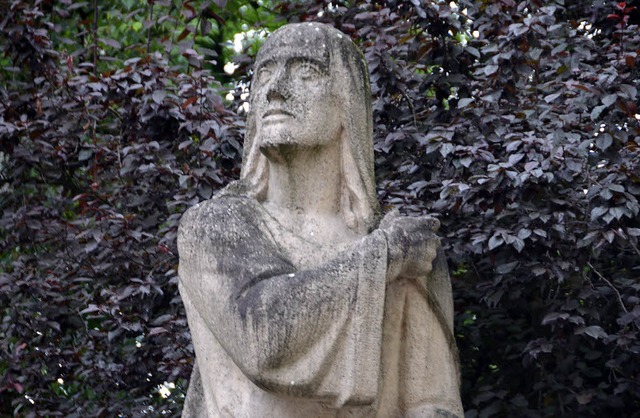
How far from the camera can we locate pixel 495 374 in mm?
8453

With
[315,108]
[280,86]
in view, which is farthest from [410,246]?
[280,86]

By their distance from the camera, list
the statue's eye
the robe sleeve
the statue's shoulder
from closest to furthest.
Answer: the robe sleeve
the statue's shoulder
the statue's eye

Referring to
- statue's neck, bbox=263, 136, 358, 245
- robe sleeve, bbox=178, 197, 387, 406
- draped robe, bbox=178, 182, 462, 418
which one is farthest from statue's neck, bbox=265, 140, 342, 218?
robe sleeve, bbox=178, 197, 387, 406

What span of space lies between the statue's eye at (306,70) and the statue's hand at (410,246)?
2.07ft

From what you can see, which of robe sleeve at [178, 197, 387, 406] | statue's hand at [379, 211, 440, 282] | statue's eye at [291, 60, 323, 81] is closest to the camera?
robe sleeve at [178, 197, 387, 406]

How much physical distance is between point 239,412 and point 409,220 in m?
0.94

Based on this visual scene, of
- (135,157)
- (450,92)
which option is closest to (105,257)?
(135,157)

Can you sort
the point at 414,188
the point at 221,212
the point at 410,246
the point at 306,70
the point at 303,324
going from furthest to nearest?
1. the point at 414,188
2. the point at 306,70
3. the point at 221,212
4. the point at 410,246
5. the point at 303,324

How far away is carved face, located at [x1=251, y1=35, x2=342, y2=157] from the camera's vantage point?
5410 mm

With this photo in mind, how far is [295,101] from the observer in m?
5.42

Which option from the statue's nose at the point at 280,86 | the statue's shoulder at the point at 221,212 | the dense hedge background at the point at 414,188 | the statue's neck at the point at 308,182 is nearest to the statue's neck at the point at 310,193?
the statue's neck at the point at 308,182

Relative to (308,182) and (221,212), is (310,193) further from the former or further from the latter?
(221,212)

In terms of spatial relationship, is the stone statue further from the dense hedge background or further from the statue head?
the dense hedge background

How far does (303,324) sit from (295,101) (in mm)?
911
